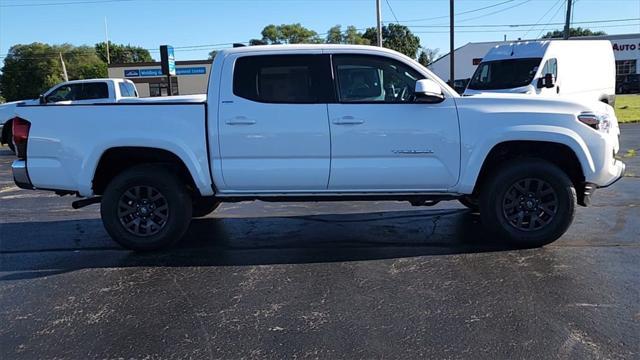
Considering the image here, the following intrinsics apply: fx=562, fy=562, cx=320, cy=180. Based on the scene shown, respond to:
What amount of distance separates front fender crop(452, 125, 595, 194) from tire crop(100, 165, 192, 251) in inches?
112

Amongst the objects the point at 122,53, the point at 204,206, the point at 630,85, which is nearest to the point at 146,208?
the point at 204,206

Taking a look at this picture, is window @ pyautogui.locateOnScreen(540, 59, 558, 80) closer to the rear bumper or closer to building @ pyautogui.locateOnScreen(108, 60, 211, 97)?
the rear bumper

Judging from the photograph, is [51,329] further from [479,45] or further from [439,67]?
[439,67]

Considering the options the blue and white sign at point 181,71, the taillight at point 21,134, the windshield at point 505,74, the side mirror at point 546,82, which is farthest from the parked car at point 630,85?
the taillight at point 21,134

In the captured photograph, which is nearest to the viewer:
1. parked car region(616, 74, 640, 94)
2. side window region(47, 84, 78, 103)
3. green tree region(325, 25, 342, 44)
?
side window region(47, 84, 78, 103)

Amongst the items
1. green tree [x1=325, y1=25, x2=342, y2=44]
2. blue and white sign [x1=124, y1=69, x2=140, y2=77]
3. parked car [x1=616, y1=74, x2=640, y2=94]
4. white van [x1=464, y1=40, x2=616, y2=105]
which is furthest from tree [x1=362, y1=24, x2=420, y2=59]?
white van [x1=464, y1=40, x2=616, y2=105]

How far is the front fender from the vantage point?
5.32 m

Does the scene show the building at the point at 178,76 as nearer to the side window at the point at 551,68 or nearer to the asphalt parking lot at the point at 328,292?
the side window at the point at 551,68

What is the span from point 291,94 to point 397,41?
313 feet

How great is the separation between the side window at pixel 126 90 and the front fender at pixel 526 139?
13.7 m

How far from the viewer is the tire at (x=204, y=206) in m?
6.14

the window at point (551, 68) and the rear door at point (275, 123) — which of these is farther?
the window at point (551, 68)

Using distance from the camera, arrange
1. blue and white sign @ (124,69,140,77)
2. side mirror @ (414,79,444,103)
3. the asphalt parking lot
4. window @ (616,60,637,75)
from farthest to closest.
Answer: window @ (616,60,637,75) → blue and white sign @ (124,69,140,77) → side mirror @ (414,79,444,103) → the asphalt parking lot

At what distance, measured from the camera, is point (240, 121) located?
214 inches
